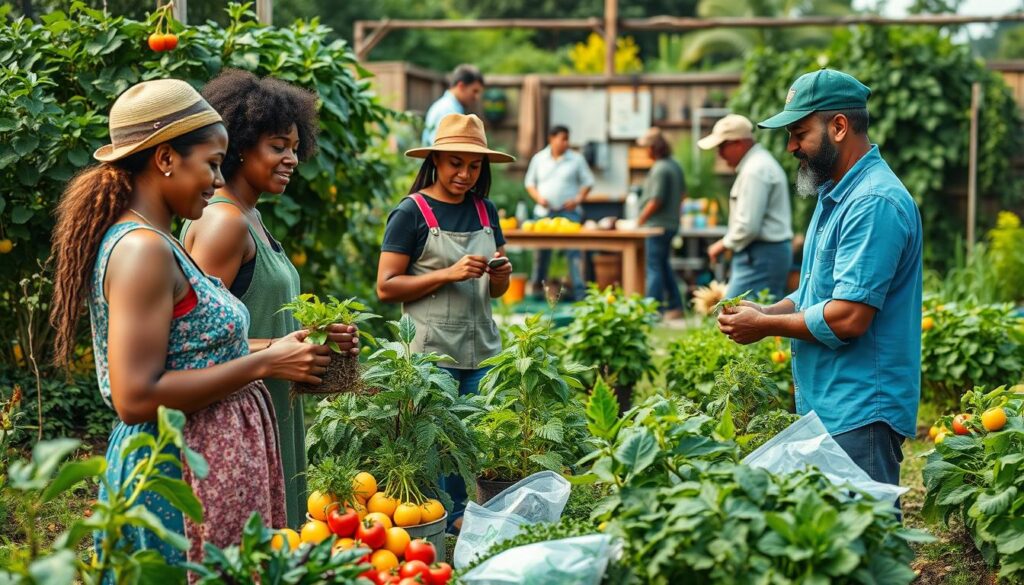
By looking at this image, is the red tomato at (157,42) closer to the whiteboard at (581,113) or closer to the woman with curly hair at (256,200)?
the woman with curly hair at (256,200)

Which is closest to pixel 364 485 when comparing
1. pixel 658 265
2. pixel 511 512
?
pixel 511 512

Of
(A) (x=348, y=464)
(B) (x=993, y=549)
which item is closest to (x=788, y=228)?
(B) (x=993, y=549)

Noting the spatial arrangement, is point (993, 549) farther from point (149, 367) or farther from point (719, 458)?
point (149, 367)

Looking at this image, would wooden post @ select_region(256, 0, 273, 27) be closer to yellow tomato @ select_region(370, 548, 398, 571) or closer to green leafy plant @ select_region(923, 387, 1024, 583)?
yellow tomato @ select_region(370, 548, 398, 571)

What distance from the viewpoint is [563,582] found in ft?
7.84

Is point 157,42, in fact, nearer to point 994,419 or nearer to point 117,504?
point 117,504

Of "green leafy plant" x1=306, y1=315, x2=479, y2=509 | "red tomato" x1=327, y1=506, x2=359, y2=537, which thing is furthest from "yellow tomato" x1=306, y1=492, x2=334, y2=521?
"green leafy plant" x1=306, y1=315, x2=479, y2=509

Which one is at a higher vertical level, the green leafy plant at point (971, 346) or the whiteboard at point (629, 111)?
the whiteboard at point (629, 111)

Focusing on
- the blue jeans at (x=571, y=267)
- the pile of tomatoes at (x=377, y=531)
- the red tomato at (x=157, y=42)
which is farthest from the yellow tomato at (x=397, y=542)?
the blue jeans at (x=571, y=267)

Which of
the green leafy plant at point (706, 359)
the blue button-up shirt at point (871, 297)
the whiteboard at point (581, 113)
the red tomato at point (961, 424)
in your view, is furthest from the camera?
the whiteboard at point (581, 113)

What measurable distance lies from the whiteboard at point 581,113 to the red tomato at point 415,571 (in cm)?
1129

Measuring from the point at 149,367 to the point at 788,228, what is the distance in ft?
17.2

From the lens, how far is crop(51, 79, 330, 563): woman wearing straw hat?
225 centimetres

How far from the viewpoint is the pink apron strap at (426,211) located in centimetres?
427
